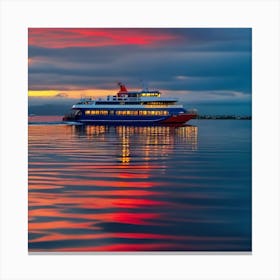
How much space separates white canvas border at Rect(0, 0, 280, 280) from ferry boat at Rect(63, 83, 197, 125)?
3.84 ft

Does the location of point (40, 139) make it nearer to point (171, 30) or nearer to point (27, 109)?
point (27, 109)

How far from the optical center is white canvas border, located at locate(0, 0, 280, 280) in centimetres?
818

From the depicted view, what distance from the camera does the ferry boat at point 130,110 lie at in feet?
32.5

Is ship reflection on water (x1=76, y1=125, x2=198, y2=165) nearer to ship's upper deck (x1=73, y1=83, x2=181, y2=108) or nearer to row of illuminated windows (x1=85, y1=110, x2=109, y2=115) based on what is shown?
row of illuminated windows (x1=85, y1=110, x2=109, y2=115)

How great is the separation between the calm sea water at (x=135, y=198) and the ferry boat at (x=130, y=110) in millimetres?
308

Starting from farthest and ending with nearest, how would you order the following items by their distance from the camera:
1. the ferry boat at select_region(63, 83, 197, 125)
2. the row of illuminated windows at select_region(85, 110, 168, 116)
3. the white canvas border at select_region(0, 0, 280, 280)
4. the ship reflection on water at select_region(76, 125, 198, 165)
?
1. the row of illuminated windows at select_region(85, 110, 168, 116)
2. the ship reflection on water at select_region(76, 125, 198, 165)
3. the ferry boat at select_region(63, 83, 197, 125)
4. the white canvas border at select_region(0, 0, 280, 280)

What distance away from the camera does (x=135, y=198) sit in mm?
8789

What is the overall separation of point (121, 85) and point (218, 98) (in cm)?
124

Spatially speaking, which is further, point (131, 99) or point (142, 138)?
point (142, 138)

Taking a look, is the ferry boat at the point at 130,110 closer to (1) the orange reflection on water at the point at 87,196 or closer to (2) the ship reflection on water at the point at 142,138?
(2) the ship reflection on water at the point at 142,138

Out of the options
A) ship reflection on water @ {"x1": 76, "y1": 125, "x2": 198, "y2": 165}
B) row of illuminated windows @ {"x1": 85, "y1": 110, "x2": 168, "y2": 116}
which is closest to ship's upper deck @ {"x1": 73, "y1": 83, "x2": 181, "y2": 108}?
row of illuminated windows @ {"x1": 85, "y1": 110, "x2": 168, "y2": 116}
